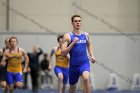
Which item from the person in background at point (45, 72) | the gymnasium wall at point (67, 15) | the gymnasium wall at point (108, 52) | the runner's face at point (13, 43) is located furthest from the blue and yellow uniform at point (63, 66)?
the gymnasium wall at point (67, 15)

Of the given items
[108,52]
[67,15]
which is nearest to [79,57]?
[108,52]

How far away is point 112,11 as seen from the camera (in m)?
31.5

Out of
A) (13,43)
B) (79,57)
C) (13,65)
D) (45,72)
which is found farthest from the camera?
(45,72)

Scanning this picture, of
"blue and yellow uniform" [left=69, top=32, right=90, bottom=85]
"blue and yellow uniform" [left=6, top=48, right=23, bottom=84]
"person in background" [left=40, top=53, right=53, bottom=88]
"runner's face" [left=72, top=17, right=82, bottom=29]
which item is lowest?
"person in background" [left=40, top=53, right=53, bottom=88]

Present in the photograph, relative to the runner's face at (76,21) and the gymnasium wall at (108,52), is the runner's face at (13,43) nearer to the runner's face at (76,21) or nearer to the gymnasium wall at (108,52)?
the runner's face at (76,21)

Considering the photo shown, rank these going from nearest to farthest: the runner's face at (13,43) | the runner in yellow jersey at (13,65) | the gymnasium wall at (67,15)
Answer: the runner's face at (13,43)
the runner in yellow jersey at (13,65)
the gymnasium wall at (67,15)

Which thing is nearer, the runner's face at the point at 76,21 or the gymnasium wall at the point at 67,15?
the runner's face at the point at 76,21

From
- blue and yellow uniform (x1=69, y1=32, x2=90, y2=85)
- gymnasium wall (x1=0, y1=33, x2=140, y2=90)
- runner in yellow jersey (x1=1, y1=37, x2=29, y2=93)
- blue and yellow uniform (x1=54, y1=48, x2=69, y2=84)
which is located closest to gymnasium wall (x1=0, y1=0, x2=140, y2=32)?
gymnasium wall (x1=0, y1=33, x2=140, y2=90)

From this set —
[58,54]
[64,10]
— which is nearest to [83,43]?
[58,54]

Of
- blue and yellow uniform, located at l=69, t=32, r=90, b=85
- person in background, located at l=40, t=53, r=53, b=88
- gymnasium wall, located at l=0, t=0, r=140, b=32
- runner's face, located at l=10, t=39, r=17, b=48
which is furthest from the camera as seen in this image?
gymnasium wall, located at l=0, t=0, r=140, b=32

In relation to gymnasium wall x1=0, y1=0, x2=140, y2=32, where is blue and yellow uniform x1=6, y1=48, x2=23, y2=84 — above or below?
below

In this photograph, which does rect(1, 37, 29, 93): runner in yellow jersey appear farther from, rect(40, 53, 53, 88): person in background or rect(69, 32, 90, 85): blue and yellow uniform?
rect(40, 53, 53, 88): person in background

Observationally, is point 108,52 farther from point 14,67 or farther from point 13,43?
point 13,43

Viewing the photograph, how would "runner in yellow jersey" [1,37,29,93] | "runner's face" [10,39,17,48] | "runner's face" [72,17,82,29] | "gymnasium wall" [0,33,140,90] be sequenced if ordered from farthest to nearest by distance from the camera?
"gymnasium wall" [0,33,140,90]
"runner in yellow jersey" [1,37,29,93]
"runner's face" [10,39,17,48]
"runner's face" [72,17,82,29]
